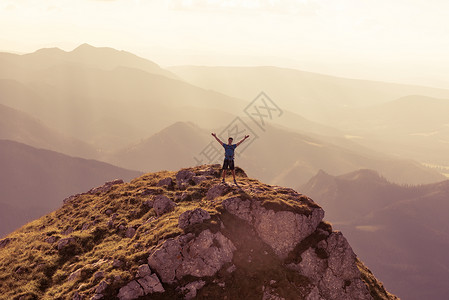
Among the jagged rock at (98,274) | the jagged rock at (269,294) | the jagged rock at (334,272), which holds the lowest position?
the jagged rock at (334,272)

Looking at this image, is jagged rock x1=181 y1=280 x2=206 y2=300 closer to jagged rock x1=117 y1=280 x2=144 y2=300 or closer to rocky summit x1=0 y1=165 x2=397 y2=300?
rocky summit x1=0 y1=165 x2=397 y2=300

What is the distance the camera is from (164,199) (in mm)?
34594

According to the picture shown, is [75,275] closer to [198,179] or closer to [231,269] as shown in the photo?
[231,269]

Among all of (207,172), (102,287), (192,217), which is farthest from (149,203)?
(102,287)

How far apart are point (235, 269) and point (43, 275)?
1622cm

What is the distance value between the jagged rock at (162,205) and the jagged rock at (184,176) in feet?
18.5

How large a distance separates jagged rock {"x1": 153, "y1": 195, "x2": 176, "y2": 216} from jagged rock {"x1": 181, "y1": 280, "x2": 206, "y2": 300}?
32.5ft

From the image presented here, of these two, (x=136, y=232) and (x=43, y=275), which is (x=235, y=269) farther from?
(x=43, y=275)

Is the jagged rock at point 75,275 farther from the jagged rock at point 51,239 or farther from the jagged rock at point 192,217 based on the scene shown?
the jagged rock at point 192,217

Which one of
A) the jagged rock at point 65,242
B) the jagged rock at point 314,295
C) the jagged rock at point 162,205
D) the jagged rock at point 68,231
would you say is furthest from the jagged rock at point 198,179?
the jagged rock at point 314,295

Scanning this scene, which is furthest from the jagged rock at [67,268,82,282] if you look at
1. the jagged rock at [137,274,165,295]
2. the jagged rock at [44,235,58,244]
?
the jagged rock at [44,235,58,244]

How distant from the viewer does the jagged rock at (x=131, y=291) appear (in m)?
23.8

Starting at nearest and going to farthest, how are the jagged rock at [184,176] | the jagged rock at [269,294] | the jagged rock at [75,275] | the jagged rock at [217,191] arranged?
the jagged rock at [269,294] < the jagged rock at [75,275] < the jagged rock at [217,191] < the jagged rock at [184,176]

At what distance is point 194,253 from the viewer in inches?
1060
